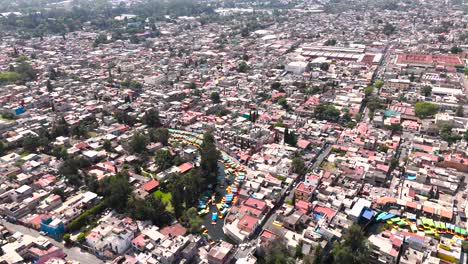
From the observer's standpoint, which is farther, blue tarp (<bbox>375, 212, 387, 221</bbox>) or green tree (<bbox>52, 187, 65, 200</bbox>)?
green tree (<bbox>52, 187, 65, 200</bbox>)

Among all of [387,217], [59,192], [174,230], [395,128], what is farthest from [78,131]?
[395,128]

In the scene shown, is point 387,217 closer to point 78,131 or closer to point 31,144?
point 78,131

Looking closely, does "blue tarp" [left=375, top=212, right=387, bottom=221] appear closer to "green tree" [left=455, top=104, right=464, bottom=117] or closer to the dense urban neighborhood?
the dense urban neighborhood

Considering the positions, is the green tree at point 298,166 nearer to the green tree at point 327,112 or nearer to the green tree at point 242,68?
the green tree at point 327,112

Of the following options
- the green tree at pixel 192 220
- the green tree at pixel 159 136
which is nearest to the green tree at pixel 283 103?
the green tree at pixel 159 136

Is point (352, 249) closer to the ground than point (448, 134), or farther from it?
farther from it

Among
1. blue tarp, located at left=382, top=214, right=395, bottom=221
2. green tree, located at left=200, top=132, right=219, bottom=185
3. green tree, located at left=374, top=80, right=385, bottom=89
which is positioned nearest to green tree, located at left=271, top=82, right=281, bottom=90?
green tree, located at left=374, top=80, right=385, bottom=89
